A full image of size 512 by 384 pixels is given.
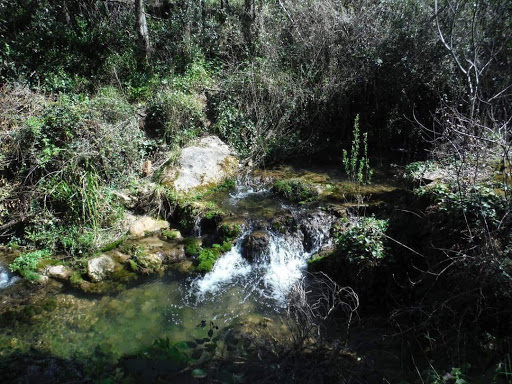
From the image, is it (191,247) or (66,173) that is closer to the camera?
(191,247)

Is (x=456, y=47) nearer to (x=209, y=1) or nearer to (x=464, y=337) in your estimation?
(x=464, y=337)

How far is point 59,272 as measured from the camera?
558cm

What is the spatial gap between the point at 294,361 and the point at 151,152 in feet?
20.3

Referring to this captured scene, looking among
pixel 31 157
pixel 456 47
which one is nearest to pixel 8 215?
pixel 31 157

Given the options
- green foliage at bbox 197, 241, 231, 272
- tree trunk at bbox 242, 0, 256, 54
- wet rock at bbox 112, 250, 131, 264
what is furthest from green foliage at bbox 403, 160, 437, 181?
tree trunk at bbox 242, 0, 256, 54

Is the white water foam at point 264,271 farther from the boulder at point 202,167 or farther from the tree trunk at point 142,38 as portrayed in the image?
the tree trunk at point 142,38

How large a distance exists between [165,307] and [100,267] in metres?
1.31

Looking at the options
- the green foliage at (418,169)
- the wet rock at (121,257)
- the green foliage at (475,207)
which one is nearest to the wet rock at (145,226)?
the wet rock at (121,257)

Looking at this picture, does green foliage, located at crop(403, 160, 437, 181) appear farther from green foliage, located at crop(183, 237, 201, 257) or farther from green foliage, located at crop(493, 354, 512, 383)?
green foliage, located at crop(183, 237, 201, 257)

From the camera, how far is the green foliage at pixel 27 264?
5469 mm

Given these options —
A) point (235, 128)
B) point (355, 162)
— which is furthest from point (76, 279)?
point (235, 128)

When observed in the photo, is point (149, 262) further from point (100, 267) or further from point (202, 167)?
point (202, 167)

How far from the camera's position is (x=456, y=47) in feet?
24.9

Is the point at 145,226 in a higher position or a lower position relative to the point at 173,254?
higher
